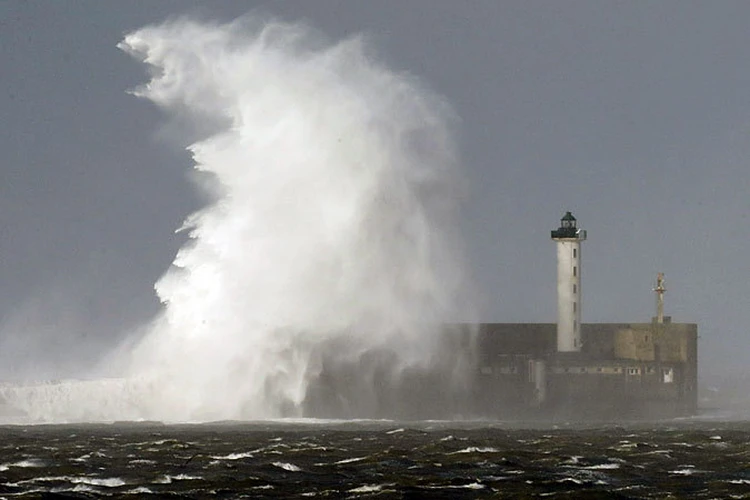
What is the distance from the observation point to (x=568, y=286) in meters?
118

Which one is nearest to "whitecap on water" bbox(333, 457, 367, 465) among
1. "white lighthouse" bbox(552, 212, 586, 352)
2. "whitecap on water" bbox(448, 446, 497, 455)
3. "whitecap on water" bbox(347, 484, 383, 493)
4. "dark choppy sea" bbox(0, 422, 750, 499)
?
"dark choppy sea" bbox(0, 422, 750, 499)

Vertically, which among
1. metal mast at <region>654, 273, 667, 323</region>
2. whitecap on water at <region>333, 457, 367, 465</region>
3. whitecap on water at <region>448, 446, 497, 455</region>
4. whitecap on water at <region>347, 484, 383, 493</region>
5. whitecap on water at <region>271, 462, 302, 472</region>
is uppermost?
metal mast at <region>654, 273, 667, 323</region>

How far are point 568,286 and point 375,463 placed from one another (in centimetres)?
5351

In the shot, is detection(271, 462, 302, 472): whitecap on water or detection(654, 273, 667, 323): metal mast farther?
detection(654, 273, 667, 323): metal mast

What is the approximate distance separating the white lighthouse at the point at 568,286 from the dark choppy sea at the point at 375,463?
2830 cm

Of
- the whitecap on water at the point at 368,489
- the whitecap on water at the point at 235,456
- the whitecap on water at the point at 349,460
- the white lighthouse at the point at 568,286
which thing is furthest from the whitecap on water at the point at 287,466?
the white lighthouse at the point at 568,286

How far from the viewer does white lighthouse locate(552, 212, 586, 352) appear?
118500mm

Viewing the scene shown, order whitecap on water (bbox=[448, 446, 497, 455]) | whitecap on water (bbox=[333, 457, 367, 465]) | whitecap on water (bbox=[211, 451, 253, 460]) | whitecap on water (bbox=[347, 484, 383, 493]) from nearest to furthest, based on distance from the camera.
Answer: whitecap on water (bbox=[347, 484, 383, 493]) < whitecap on water (bbox=[333, 457, 367, 465]) < whitecap on water (bbox=[211, 451, 253, 460]) < whitecap on water (bbox=[448, 446, 497, 455])

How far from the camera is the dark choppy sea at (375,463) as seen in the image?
58062 millimetres

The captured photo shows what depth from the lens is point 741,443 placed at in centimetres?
7794

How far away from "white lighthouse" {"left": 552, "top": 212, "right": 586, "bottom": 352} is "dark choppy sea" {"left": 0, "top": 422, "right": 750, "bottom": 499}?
28.3 m

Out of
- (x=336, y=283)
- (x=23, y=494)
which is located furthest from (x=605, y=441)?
(x=336, y=283)

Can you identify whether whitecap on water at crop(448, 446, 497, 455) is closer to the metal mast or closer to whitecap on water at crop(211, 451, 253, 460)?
whitecap on water at crop(211, 451, 253, 460)

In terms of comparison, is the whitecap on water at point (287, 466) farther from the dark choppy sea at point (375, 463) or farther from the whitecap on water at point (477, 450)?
the whitecap on water at point (477, 450)
